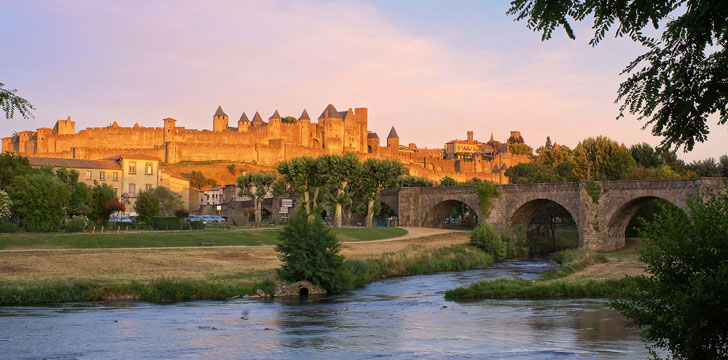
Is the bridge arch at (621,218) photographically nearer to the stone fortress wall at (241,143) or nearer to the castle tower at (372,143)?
the stone fortress wall at (241,143)

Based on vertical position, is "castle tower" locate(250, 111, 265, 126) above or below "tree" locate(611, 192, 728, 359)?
above

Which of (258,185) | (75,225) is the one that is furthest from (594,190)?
(258,185)

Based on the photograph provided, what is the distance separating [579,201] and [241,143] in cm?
8633

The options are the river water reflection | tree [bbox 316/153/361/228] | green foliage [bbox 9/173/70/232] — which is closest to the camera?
the river water reflection

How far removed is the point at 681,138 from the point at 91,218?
147 feet

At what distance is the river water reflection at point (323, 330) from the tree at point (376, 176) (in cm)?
2926

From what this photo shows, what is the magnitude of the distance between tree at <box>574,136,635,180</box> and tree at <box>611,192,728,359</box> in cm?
5594

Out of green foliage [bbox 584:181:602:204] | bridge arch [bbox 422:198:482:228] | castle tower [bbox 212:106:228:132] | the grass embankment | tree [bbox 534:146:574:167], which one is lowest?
the grass embankment

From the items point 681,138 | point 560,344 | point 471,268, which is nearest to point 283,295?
point 560,344

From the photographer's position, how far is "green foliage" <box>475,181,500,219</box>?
49469 millimetres

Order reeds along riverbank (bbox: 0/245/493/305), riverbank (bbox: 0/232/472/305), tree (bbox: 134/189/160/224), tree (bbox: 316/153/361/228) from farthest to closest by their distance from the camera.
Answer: tree (bbox: 316/153/361/228) → tree (bbox: 134/189/160/224) → riverbank (bbox: 0/232/472/305) → reeds along riverbank (bbox: 0/245/493/305)

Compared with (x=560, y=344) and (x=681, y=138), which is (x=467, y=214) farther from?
(x=681, y=138)

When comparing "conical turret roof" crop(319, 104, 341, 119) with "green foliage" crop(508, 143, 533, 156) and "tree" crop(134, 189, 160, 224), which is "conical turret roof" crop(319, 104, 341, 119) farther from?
"tree" crop(134, 189, 160, 224)

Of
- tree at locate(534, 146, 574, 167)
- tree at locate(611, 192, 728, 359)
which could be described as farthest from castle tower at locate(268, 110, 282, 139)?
tree at locate(611, 192, 728, 359)
